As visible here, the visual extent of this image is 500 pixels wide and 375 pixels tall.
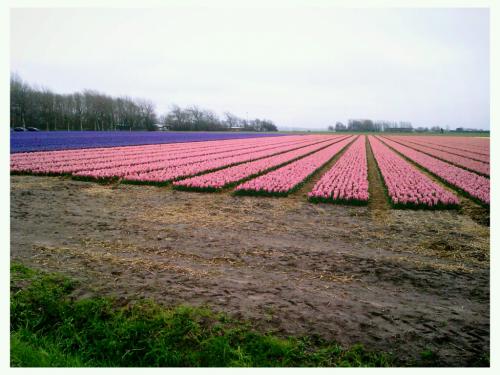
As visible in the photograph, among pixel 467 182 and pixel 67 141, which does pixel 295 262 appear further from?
pixel 67 141

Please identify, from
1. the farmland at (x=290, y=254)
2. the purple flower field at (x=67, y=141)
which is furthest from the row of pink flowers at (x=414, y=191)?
the purple flower field at (x=67, y=141)

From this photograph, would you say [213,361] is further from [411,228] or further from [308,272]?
[411,228]

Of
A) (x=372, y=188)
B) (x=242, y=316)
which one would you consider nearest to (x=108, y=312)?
(x=242, y=316)

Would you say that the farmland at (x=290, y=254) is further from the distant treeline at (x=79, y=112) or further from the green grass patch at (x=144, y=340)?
the distant treeline at (x=79, y=112)

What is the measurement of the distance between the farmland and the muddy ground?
0.07ft

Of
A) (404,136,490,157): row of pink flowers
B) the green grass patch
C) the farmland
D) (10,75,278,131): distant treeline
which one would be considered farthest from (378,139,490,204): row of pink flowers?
(10,75,278,131): distant treeline

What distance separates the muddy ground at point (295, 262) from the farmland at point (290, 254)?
2 centimetres

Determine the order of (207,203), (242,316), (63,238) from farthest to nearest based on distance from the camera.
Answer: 1. (207,203)
2. (63,238)
3. (242,316)

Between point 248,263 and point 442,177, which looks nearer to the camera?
point 248,263

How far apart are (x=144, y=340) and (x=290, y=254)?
10.4ft

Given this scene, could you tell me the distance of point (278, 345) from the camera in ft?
10.7

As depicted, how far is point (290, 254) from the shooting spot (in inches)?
232

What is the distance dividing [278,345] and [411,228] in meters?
5.99

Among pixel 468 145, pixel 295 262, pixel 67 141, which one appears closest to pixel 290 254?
pixel 295 262
